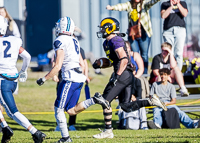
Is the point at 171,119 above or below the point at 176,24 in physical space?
below

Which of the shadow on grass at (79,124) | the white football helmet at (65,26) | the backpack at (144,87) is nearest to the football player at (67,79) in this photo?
the white football helmet at (65,26)

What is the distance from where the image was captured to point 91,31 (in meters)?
23.8

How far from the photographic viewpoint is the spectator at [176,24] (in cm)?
1031

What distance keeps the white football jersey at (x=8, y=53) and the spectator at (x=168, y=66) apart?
4204 millimetres

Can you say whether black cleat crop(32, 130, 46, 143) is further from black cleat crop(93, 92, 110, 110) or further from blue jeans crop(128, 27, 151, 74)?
Answer: blue jeans crop(128, 27, 151, 74)

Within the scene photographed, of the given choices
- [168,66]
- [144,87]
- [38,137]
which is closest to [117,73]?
[38,137]

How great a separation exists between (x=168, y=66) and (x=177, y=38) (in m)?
0.77

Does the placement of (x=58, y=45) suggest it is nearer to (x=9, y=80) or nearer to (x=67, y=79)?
(x=67, y=79)

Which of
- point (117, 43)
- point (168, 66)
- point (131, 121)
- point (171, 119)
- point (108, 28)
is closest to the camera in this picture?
point (117, 43)

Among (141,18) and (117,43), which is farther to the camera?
(141,18)

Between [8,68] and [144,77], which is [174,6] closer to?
[144,77]

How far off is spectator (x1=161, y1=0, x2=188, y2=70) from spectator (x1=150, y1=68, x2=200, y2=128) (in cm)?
106

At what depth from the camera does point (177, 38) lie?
409 inches

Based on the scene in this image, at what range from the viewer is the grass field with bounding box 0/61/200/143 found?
23.5 ft
